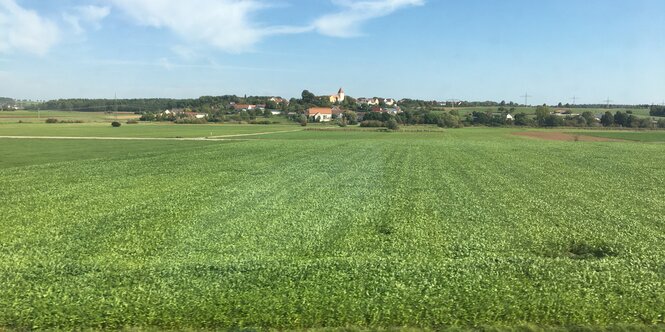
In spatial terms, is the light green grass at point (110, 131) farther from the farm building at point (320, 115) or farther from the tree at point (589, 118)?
the tree at point (589, 118)

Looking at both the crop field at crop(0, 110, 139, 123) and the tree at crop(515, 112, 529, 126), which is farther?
the crop field at crop(0, 110, 139, 123)

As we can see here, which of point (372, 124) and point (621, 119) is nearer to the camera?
point (372, 124)

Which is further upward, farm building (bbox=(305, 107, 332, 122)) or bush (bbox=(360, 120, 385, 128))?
farm building (bbox=(305, 107, 332, 122))

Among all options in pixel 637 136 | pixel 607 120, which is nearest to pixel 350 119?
pixel 607 120

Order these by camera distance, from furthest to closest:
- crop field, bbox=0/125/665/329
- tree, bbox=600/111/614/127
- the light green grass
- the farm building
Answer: the farm building → tree, bbox=600/111/614/127 → the light green grass → crop field, bbox=0/125/665/329

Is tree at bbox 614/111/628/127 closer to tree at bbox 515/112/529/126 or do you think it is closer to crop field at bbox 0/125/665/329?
tree at bbox 515/112/529/126

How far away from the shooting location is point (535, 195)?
65.9ft

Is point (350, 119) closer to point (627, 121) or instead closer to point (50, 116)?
point (627, 121)

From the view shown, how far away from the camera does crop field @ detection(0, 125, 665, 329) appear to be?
7477mm

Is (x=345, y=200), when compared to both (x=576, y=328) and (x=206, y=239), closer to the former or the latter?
(x=206, y=239)

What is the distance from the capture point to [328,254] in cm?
Result: 1080

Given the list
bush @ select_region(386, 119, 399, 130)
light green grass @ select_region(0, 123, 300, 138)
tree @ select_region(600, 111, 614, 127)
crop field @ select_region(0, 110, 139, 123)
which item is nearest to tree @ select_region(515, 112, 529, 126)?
tree @ select_region(600, 111, 614, 127)

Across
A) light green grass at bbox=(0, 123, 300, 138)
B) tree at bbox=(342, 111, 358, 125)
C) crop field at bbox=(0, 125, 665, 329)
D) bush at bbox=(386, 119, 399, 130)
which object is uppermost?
tree at bbox=(342, 111, 358, 125)

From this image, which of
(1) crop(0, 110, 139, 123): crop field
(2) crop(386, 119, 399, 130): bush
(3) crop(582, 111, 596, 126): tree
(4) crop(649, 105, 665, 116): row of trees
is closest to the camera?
(2) crop(386, 119, 399, 130): bush
